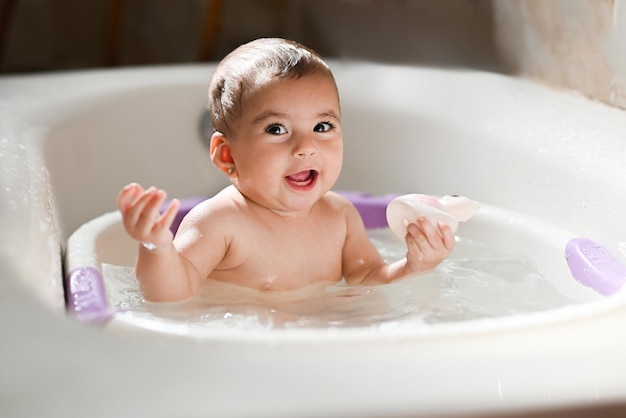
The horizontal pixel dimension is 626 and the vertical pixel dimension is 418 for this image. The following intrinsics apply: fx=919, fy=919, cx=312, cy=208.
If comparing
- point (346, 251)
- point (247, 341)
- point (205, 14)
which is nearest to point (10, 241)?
point (247, 341)

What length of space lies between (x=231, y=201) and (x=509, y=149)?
519 millimetres

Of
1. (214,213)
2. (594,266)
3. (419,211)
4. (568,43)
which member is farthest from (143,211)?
(568,43)

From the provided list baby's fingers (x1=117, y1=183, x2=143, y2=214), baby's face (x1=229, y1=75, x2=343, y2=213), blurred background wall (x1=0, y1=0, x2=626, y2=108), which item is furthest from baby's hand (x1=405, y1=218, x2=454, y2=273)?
blurred background wall (x1=0, y1=0, x2=626, y2=108)

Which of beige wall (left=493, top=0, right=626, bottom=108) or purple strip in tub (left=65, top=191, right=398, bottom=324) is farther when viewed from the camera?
beige wall (left=493, top=0, right=626, bottom=108)

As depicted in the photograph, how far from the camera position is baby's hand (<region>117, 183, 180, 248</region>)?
961 millimetres

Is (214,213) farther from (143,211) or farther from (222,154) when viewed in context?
(143,211)

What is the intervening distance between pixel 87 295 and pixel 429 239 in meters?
0.42

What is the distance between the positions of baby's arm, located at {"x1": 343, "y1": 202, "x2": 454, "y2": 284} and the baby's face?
0.43 feet

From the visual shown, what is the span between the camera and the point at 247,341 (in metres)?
0.68

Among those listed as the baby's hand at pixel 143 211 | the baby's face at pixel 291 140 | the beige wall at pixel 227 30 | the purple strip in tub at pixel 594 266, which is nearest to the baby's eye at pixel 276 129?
the baby's face at pixel 291 140

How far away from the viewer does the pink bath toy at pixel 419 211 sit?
1147 mm

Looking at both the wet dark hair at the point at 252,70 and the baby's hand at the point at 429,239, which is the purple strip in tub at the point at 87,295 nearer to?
the wet dark hair at the point at 252,70

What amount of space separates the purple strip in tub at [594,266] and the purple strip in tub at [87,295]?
582 millimetres

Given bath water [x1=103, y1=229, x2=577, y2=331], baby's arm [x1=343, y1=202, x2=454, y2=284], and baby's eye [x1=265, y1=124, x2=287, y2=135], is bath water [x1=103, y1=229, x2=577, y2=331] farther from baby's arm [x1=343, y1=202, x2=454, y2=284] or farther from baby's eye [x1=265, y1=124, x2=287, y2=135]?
baby's eye [x1=265, y1=124, x2=287, y2=135]
